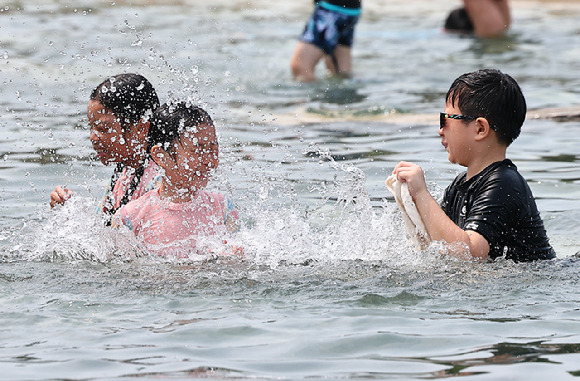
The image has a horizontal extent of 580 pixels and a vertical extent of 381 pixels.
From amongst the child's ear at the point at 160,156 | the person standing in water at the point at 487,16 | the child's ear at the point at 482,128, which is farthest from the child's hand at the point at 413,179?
the person standing in water at the point at 487,16

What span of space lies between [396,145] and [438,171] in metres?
0.92

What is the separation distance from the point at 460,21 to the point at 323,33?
518cm

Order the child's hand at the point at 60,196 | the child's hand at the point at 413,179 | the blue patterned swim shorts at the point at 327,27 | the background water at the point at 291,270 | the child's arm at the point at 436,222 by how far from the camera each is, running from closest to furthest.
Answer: the background water at the point at 291,270 → the child's arm at the point at 436,222 → the child's hand at the point at 413,179 → the child's hand at the point at 60,196 → the blue patterned swim shorts at the point at 327,27

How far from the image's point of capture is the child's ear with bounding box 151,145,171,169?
5.13 meters

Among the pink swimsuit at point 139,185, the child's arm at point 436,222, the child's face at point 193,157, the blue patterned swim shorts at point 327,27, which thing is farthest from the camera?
the blue patterned swim shorts at point 327,27

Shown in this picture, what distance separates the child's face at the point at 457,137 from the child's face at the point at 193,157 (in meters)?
1.15

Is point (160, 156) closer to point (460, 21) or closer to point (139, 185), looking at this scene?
point (139, 185)

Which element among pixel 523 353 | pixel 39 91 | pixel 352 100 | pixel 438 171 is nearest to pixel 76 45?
pixel 39 91

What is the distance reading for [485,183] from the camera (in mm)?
4727

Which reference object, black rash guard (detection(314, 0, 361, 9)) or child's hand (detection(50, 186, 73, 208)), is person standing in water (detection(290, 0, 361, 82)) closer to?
black rash guard (detection(314, 0, 361, 9))

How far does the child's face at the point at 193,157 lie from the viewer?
5.04m

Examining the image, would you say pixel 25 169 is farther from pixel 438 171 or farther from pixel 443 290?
pixel 443 290

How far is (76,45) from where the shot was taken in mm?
13508

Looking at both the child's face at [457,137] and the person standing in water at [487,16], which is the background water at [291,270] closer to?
the child's face at [457,137]
